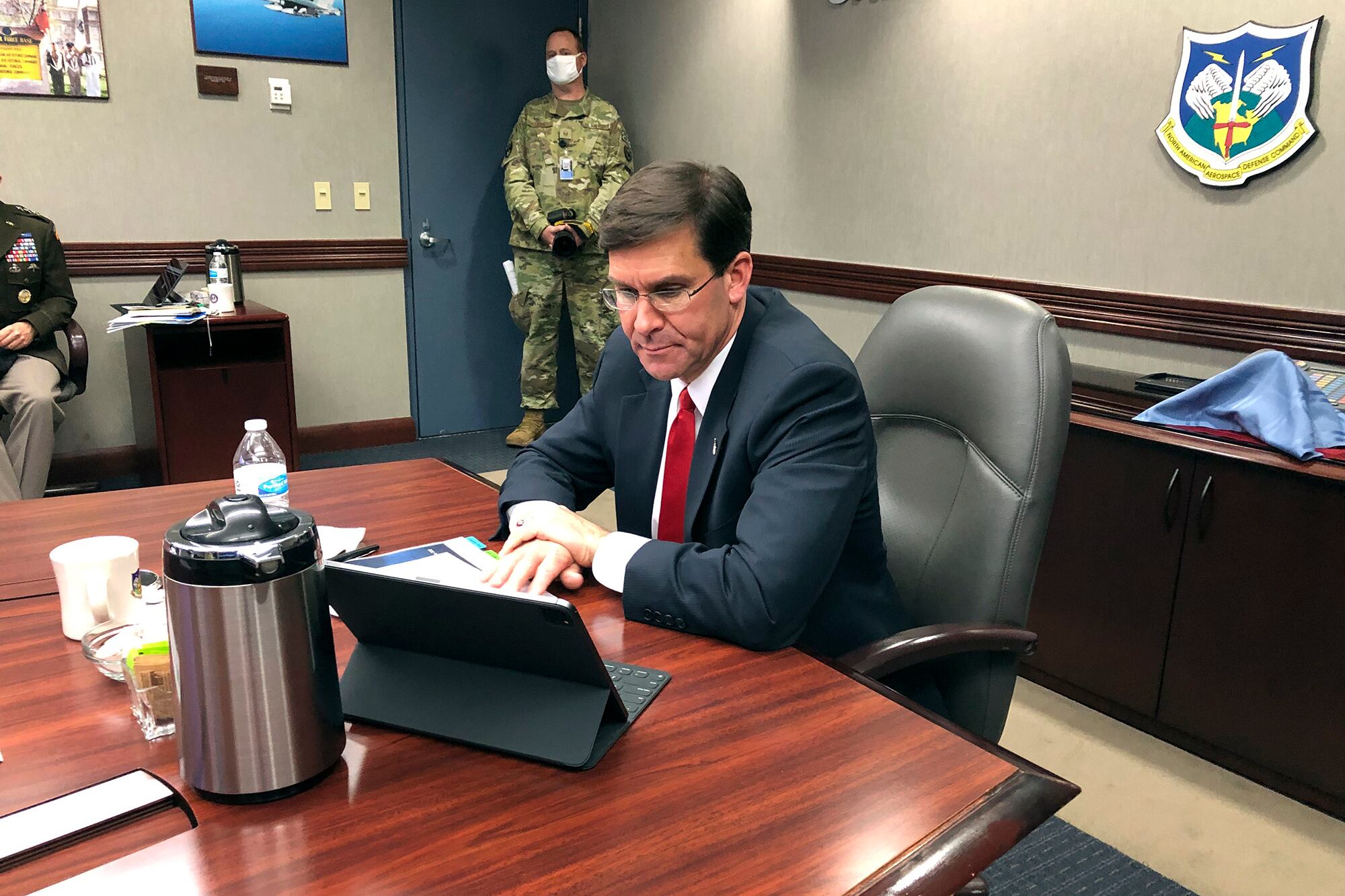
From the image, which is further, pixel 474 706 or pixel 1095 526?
pixel 1095 526

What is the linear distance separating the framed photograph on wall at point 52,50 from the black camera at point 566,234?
184 cm

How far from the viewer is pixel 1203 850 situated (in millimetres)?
1909

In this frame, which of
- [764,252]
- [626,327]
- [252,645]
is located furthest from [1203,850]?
[764,252]

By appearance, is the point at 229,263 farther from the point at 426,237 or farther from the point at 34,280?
the point at 426,237

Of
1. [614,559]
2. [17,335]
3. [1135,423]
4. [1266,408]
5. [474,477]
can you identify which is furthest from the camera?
[17,335]

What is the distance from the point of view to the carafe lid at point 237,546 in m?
0.76

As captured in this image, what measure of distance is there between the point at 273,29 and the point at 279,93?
0.25 meters

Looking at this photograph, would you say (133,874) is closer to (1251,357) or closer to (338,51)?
(1251,357)

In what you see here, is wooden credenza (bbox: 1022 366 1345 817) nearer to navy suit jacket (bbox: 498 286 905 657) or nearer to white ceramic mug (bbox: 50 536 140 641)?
navy suit jacket (bbox: 498 286 905 657)

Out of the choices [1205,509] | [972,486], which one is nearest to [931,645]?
[972,486]

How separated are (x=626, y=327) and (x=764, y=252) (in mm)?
2746

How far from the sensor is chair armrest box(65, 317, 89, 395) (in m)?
3.37

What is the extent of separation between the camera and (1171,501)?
86.4 inches

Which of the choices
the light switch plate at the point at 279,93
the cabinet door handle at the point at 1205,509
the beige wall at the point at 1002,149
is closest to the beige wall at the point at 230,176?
the light switch plate at the point at 279,93
